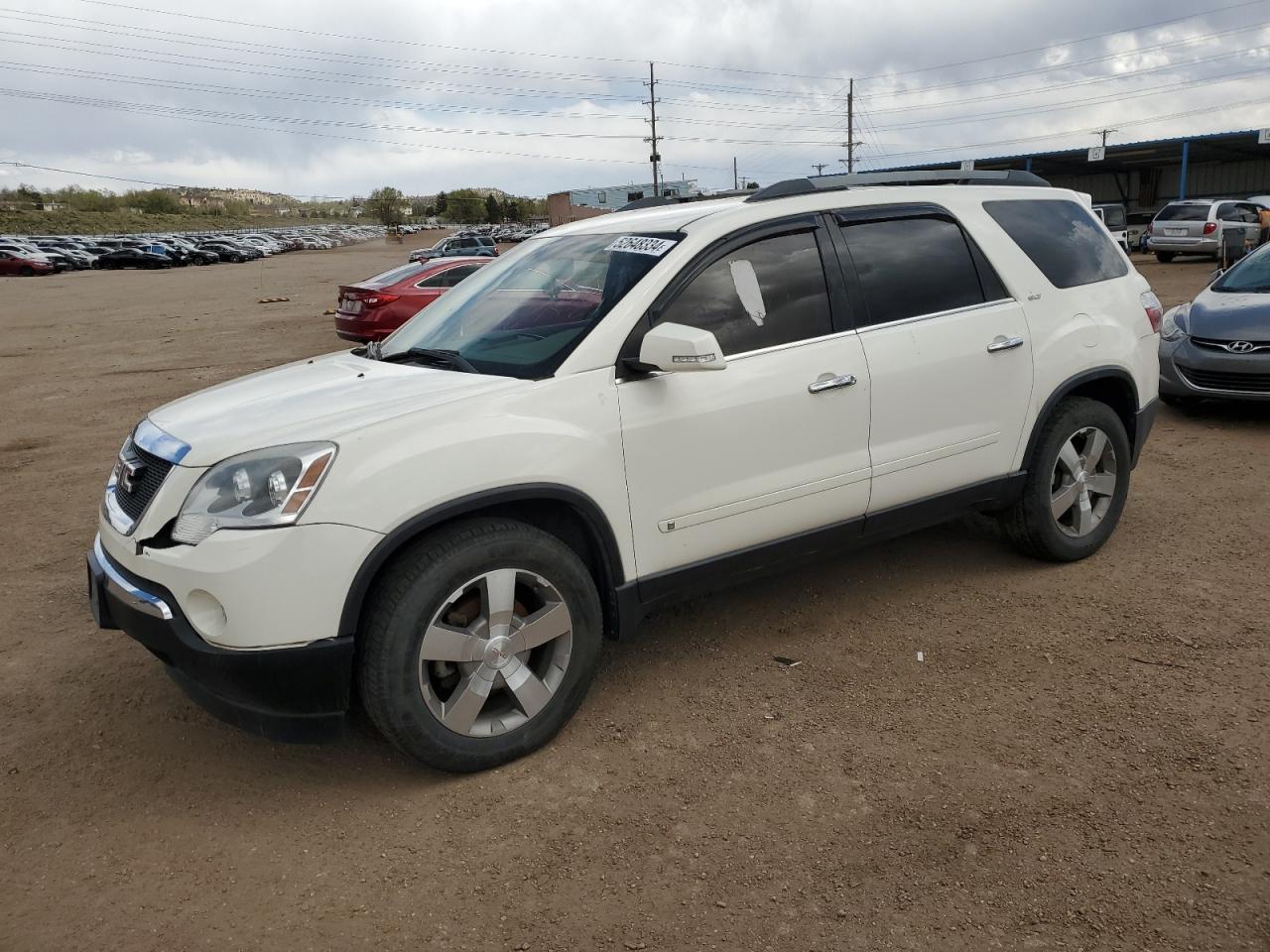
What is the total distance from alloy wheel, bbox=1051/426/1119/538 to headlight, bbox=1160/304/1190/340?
12.4ft

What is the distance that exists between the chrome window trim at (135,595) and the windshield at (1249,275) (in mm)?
8295

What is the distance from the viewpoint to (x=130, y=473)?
3346 millimetres

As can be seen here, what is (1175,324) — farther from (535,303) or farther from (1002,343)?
(535,303)

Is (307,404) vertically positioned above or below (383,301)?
above

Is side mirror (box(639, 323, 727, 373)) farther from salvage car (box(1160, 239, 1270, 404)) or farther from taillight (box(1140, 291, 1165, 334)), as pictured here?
salvage car (box(1160, 239, 1270, 404))

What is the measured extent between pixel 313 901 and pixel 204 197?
682 ft

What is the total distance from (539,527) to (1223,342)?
6483 millimetres

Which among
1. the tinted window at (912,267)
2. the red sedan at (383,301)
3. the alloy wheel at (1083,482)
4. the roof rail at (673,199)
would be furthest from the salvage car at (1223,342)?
the red sedan at (383,301)

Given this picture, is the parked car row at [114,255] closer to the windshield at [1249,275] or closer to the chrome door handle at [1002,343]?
the windshield at [1249,275]

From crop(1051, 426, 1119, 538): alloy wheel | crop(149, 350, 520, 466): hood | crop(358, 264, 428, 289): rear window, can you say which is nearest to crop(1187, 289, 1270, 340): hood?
crop(1051, 426, 1119, 538): alloy wheel

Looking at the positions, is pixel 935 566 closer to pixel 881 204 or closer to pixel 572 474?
pixel 881 204

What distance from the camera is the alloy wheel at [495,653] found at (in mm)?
3105

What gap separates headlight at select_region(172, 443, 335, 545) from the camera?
2859 millimetres

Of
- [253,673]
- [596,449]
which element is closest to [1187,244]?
[596,449]
